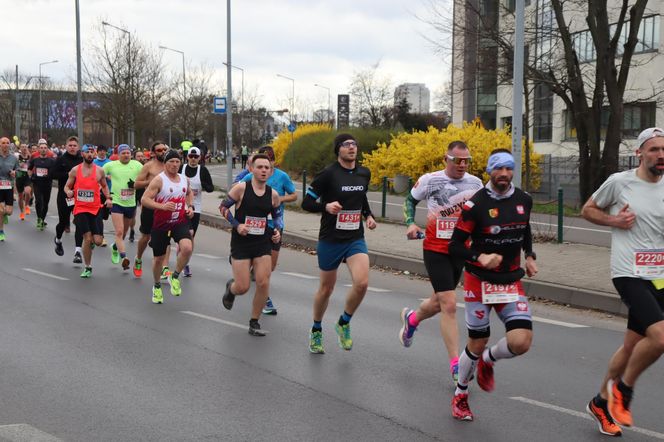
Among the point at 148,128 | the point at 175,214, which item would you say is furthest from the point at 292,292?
the point at 148,128

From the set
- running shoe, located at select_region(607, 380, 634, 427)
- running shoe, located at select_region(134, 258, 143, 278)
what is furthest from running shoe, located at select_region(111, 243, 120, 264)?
running shoe, located at select_region(607, 380, 634, 427)

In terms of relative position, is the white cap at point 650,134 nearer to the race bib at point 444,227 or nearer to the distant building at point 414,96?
the race bib at point 444,227

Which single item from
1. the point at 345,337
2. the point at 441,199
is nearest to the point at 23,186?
the point at 345,337

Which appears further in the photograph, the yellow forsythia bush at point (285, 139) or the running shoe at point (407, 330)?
the yellow forsythia bush at point (285, 139)

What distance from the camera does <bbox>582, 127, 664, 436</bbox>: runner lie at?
498 centimetres

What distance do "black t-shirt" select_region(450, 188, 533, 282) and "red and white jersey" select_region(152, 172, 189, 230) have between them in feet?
17.4

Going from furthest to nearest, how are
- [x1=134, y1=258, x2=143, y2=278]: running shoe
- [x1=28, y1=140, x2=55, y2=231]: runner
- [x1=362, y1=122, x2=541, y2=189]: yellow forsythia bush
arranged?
[x1=362, y1=122, x2=541, y2=189]: yellow forsythia bush
[x1=28, y1=140, x2=55, y2=231]: runner
[x1=134, y1=258, x2=143, y2=278]: running shoe

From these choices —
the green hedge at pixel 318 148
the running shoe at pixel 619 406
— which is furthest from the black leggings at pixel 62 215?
the green hedge at pixel 318 148

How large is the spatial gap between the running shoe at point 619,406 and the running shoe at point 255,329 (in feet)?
12.4

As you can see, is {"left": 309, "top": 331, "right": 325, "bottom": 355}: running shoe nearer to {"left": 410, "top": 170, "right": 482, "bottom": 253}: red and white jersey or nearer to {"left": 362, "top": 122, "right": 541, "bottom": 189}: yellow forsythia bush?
{"left": 410, "top": 170, "right": 482, "bottom": 253}: red and white jersey

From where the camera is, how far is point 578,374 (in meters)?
6.67

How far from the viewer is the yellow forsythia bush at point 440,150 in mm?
26891

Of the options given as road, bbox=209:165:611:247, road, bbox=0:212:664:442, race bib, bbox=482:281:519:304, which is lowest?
road, bbox=0:212:664:442

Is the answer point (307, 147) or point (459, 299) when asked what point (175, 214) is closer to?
point (459, 299)
